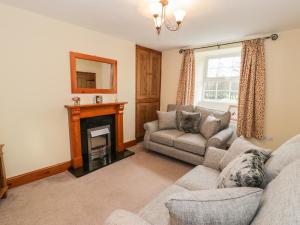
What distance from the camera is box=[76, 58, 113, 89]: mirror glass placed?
2795 millimetres

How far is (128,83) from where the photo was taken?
3.65m

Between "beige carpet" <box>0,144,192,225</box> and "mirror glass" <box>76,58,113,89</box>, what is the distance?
1.51 m

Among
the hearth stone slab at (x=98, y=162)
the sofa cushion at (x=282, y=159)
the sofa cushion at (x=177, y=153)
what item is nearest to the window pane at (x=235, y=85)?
the sofa cushion at (x=177, y=153)

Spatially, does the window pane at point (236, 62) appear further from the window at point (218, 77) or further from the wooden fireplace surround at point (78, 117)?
the wooden fireplace surround at point (78, 117)

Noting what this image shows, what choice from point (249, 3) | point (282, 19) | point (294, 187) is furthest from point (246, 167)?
point (282, 19)

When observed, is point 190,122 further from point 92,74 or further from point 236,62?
point 92,74

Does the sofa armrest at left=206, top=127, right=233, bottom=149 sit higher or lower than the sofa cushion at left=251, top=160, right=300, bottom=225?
lower

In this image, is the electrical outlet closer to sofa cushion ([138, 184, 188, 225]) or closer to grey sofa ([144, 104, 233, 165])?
grey sofa ([144, 104, 233, 165])

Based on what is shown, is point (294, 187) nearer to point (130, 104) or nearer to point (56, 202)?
point (56, 202)

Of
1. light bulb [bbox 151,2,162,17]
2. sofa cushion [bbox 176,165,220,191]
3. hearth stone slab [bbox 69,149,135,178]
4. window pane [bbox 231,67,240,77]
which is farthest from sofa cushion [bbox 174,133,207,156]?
light bulb [bbox 151,2,162,17]

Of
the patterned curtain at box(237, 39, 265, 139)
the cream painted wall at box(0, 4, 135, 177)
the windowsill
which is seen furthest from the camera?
A: the windowsill

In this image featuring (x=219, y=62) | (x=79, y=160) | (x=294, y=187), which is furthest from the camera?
(x=219, y=62)

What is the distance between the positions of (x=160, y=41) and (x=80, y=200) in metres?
3.17

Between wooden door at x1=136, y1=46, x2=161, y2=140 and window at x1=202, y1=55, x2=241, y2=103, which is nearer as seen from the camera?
window at x1=202, y1=55, x2=241, y2=103
